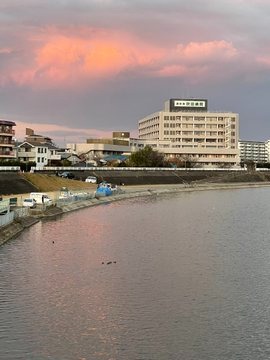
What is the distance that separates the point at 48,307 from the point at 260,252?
17904mm

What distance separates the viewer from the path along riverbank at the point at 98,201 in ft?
138

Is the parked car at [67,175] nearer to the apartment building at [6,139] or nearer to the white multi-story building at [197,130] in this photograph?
the apartment building at [6,139]

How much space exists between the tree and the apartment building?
38.1 meters

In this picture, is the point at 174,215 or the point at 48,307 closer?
the point at 48,307

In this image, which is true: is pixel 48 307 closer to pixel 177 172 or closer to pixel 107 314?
pixel 107 314

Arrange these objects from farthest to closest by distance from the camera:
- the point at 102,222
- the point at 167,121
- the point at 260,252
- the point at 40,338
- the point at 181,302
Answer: the point at 167,121, the point at 102,222, the point at 260,252, the point at 181,302, the point at 40,338

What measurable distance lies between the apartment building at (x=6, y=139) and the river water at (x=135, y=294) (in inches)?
2086

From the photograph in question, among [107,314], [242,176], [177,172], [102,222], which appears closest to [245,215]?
[102,222]

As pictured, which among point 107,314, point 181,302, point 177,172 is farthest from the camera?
point 177,172

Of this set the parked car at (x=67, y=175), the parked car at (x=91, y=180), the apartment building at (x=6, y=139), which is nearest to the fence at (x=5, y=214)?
the parked car at (x=67, y=175)

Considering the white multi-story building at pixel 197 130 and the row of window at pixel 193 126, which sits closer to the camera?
the white multi-story building at pixel 197 130

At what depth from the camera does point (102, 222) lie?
53.4 m

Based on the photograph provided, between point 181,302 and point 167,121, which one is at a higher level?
point 167,121

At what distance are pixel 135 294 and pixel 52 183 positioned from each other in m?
58.4
